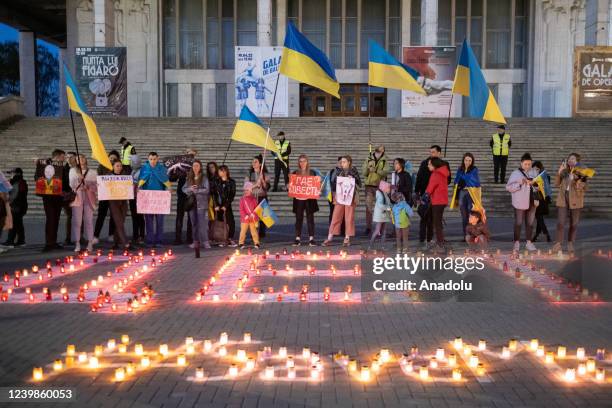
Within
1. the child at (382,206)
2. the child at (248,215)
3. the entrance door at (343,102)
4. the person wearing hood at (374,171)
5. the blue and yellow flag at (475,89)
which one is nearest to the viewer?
the blue and yellow flag at (475,89)

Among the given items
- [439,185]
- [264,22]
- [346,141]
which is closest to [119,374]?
[439,185]

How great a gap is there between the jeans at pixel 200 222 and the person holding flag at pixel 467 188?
174 inches

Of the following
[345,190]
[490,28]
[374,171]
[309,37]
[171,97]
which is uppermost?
[490,28]

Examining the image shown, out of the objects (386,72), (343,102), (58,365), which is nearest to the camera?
(58,365)

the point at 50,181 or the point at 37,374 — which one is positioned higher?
the point at 50,181

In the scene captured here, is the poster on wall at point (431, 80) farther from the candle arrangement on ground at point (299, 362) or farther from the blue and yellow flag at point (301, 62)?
the candle arrangement on ground at point (299, 362)

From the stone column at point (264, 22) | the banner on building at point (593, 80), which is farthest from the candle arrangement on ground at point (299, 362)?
the stone column at point (264, 22)

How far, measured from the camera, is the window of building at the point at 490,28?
37.1 m

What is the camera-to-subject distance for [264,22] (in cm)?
3431

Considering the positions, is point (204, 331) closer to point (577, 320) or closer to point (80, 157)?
point (577, 320)

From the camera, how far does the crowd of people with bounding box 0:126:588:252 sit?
11656 mm

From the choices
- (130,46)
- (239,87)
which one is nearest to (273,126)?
(239,87)

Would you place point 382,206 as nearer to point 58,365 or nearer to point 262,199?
point 262,199

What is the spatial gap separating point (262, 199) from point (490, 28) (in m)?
27.9
